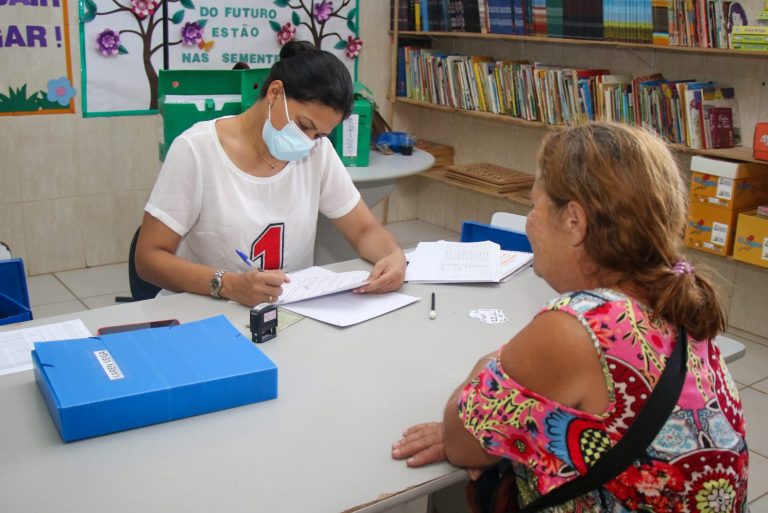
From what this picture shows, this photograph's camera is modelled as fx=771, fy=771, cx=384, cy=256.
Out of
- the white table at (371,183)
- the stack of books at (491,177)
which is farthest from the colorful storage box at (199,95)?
the stack of books at (491,177)

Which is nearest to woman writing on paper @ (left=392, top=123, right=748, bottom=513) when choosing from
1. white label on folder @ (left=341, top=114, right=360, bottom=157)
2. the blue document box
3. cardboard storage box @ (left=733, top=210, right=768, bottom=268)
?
the blue document box

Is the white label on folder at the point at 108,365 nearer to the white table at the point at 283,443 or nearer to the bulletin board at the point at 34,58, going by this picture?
the white table at the point at 283,443

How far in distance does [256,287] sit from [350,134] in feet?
5.70

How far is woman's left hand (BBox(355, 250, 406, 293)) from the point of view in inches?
76.5

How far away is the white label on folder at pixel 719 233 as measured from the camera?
135 inches

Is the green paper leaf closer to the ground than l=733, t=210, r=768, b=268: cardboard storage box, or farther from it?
farther from it

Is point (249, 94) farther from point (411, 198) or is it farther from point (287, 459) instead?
point (411, 198)

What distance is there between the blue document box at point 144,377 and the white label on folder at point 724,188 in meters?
2.61

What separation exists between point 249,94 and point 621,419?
219cm

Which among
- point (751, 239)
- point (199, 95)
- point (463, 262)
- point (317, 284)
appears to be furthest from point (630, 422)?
point (751, 239)

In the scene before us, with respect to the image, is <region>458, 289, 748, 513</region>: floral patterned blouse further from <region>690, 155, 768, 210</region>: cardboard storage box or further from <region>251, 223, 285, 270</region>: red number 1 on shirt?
<region>690, 155, 768, 210</region>: cardboard storage box

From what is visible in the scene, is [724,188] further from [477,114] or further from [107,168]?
[107,168]

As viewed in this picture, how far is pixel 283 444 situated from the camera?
1.27 metres

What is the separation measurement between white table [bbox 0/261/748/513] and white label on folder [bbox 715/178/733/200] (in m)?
2.10
